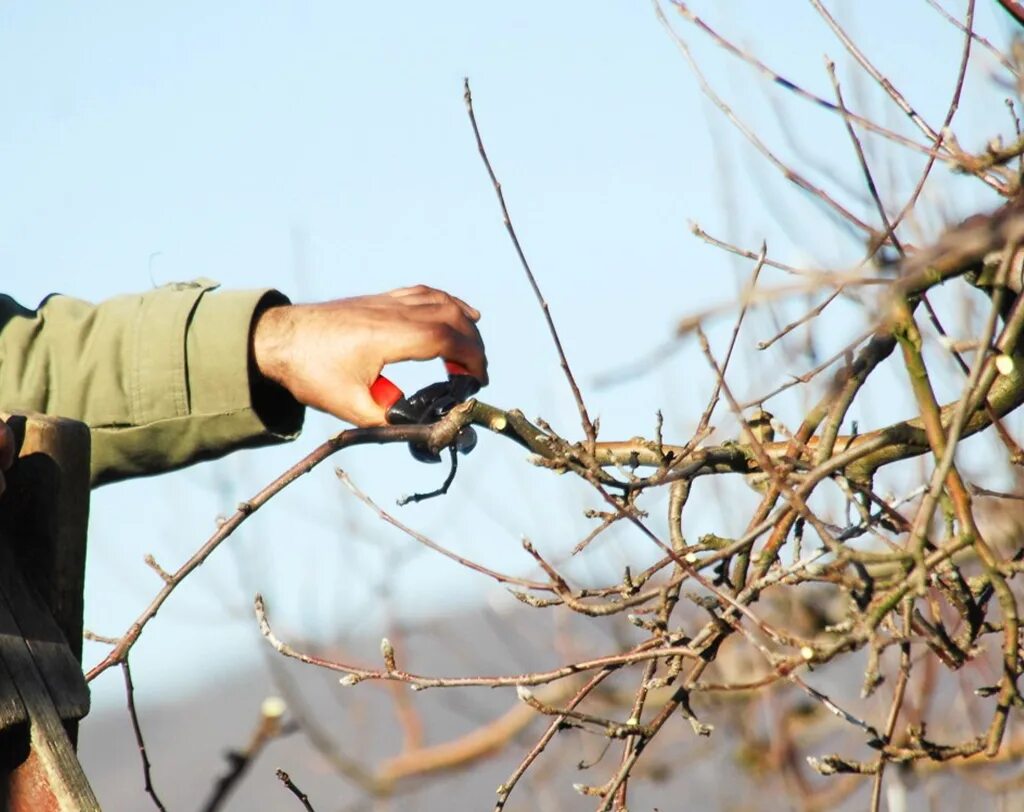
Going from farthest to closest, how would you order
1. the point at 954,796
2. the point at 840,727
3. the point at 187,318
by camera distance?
the point at 954,796, the point at 840,727, the point at 187,318

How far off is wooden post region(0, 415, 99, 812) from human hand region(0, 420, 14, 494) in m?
0.05

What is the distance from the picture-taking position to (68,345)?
2.57 m

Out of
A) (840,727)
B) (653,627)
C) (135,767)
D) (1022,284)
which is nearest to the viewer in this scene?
(1022,284)

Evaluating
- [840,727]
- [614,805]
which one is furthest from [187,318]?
[840,727]

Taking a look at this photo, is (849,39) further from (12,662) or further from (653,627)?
(12,662)

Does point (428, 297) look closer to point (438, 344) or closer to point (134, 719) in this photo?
point (438, 344)

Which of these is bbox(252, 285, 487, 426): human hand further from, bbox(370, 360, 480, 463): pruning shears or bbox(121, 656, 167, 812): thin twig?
bbox(121, 656, 167, 812): thin twig

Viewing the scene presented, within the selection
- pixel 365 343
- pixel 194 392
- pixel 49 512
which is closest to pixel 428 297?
pixel 365 343

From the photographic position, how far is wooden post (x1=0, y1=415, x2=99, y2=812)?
168 centimetres

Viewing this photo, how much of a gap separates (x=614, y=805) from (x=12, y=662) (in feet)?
2.94

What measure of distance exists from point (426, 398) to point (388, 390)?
0.32 feet

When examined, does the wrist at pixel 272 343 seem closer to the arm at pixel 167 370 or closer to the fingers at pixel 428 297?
the arm at pixel 167 370

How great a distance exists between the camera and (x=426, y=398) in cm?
223

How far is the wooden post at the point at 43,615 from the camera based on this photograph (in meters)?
1.68
